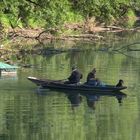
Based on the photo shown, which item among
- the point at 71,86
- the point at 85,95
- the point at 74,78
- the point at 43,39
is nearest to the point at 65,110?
the point at 85,95

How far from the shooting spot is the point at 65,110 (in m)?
29.0

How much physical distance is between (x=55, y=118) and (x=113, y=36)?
46.1 m

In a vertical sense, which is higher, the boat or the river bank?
the river bank

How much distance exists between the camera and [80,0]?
5147cm

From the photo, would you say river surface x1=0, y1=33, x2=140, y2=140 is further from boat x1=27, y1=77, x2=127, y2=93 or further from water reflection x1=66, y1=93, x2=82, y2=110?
boat x1=27, y1=77, x2=127, y2=93

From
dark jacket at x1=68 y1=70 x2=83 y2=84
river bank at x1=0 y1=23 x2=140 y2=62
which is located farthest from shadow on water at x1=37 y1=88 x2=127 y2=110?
river bank at x1=0 y1=23 x2=140 y2=62

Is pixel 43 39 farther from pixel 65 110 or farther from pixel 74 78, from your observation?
pixel 65 110

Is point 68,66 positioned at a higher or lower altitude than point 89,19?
lower

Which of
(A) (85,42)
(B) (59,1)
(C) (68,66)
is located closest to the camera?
(C) (68,66)

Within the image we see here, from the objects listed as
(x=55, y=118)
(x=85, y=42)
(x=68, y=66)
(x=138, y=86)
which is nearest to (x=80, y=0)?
(x=68, y=66)

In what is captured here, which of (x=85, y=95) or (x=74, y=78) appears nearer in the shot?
(x=85, y=95)

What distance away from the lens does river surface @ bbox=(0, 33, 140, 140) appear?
24.1 m

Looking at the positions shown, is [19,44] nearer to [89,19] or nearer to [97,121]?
[89,19]

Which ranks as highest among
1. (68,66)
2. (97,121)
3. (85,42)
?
(85,42)
